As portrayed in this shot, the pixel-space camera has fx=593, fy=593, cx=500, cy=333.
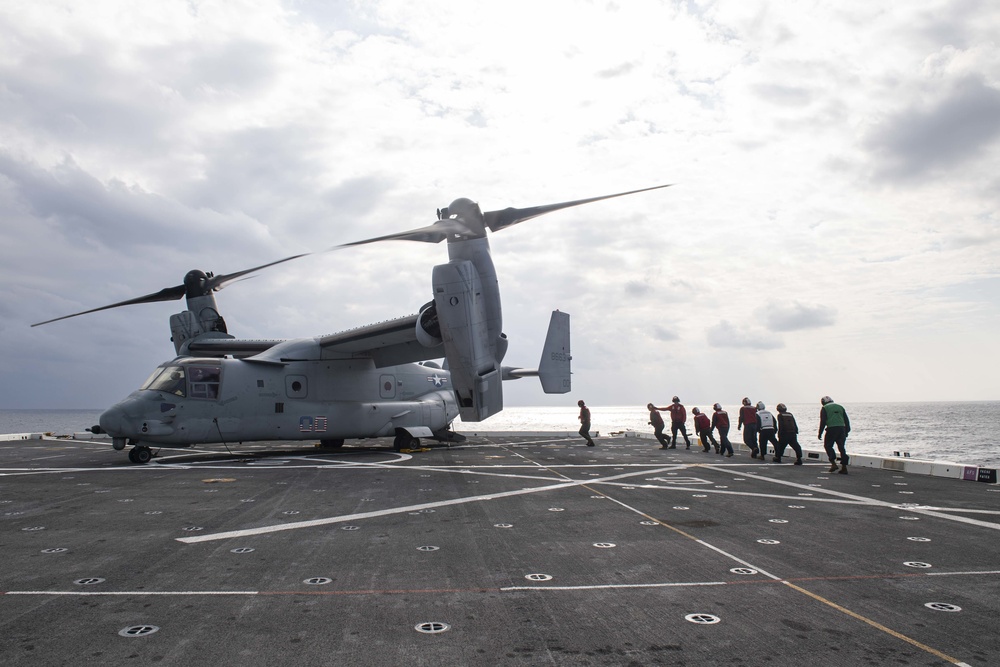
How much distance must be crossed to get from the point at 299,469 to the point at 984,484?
55.2 ft

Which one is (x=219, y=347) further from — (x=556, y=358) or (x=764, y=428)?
(x=764, y=428)

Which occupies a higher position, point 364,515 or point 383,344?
point 383,344

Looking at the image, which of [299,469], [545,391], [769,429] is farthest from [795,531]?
[545,391]

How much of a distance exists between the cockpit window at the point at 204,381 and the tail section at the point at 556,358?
484 inches

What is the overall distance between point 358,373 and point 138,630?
18129 millimetres

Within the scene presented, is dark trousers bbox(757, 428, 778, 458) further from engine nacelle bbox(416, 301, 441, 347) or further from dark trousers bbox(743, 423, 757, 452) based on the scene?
engine nacelle bbox(416, 301, 441, 347)

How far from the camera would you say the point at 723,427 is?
21.0m

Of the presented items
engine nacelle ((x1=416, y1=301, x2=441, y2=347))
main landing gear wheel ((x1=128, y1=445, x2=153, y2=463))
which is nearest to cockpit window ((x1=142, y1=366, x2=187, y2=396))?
main landing gear wheel ((x1=128, y1=445, x2=153, y2=463))

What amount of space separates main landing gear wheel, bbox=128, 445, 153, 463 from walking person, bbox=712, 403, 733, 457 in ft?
60.2

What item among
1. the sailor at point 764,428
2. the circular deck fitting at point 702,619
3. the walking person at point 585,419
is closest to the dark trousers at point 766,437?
the sailor at point 764,428

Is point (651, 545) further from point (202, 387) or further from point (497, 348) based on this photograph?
point (202, 387)

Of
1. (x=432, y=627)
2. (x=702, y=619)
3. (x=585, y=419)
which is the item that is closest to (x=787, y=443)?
(x=585, y=419)

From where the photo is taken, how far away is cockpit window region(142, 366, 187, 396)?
18250 mm

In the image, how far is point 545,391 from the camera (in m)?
24.3
